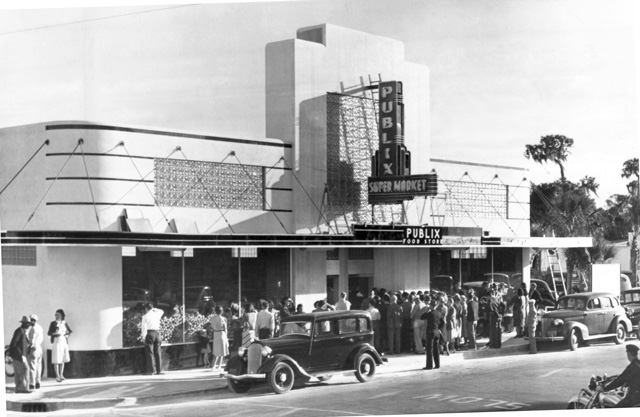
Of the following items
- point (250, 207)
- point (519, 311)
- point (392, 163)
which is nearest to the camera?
point (250, 207)

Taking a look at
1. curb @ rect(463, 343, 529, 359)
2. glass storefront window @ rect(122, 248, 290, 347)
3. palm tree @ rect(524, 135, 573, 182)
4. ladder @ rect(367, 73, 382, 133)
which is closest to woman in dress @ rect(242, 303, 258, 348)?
glass storefront window @ rect(122, 248, 290, 347)

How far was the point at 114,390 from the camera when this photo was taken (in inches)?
650

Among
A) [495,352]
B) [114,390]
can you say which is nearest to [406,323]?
[495,352]

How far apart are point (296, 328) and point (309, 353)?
557 millimetres

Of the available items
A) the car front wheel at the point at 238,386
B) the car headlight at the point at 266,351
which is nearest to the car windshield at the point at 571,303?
the car headlight at the point at 266,351

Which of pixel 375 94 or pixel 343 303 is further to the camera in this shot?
pixel 375 94

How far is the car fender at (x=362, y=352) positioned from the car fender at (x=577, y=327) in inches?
209

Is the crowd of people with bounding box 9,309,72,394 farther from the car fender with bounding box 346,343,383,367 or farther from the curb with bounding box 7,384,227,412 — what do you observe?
the car fender with bounding box 346,343,383,367

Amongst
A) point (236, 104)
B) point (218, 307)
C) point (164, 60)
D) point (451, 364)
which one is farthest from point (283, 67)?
point (451, 364)

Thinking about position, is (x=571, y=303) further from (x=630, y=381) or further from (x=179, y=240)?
(x=179, y=240)

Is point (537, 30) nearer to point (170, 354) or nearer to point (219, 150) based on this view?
point (219, 150)

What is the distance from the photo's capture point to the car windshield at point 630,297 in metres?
21.5

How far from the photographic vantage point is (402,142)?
20.7 m

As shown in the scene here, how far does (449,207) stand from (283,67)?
18.9 feet
